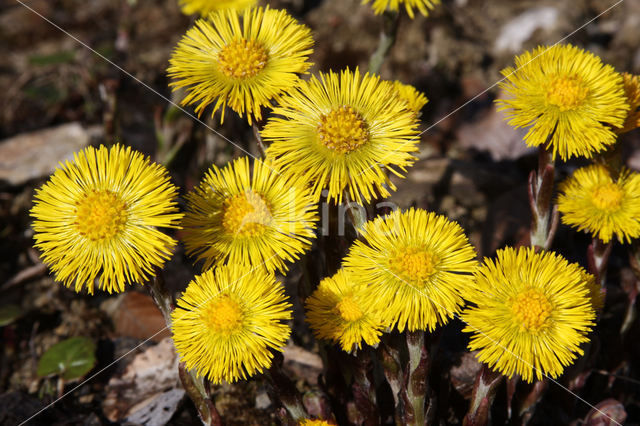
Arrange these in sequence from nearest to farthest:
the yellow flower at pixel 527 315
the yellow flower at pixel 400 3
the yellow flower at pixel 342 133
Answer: the yellow flower at pixel 527 315 → the yellow flower at pixel 342 133 → the yellow flower at pixel 400 3

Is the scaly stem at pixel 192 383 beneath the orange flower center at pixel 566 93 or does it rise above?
beneath

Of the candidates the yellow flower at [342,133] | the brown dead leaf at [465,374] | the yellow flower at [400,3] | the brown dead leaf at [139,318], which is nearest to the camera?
the yellow flower at [342,133]

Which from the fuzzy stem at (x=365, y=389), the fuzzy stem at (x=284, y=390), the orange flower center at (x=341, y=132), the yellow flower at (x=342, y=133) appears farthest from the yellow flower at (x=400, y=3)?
the fuzzy stem at (x=284, y=390)

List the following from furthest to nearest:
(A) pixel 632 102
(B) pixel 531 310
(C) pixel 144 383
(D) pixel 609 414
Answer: (C) pixel 144 383 → (D) pixel 609 414 → (A) pixel 632 102 → (B) pixel 531 310

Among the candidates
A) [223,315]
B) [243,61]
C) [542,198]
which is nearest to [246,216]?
[223,315]

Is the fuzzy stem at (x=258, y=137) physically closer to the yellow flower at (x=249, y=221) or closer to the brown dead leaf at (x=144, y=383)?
the yellow flower at (x=249, y=221)

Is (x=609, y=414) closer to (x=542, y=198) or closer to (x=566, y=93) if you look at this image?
(x=542, y=198)

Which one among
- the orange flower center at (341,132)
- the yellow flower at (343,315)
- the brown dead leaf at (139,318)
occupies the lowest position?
the brown dead leaf at (139,318)
